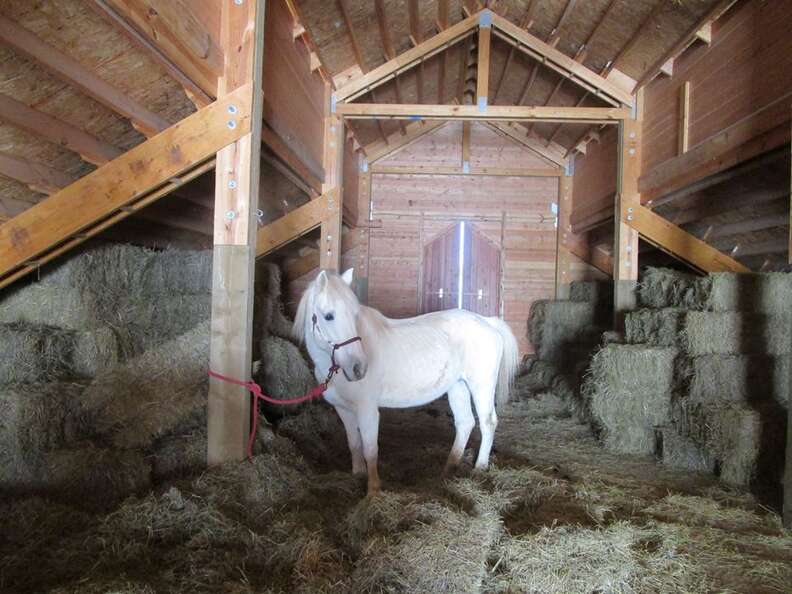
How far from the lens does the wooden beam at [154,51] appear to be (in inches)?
87.4

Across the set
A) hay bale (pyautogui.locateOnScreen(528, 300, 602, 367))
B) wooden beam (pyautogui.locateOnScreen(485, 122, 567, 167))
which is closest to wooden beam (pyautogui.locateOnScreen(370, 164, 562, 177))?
wooden beam (pyautogui.locateOnScreen(485, 122, 567, 167))

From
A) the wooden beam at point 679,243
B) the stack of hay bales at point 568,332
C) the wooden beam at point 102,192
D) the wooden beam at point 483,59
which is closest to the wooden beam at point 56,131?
the wooden beam at point 102,192

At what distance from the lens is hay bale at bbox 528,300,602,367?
23.8ft

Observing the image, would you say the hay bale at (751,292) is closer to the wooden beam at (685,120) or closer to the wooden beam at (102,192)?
the wooden beam at (685,120)

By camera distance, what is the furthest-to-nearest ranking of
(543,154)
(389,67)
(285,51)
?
(543,154) → (389,67) → (285,51)

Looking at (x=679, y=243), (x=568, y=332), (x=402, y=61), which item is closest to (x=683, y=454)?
(x=679, y=243)

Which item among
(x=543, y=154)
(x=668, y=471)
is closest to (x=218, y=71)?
(x=668, y=471)

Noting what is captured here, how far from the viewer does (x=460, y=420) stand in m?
3.87

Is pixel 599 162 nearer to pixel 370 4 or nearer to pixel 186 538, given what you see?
pixel 370 4

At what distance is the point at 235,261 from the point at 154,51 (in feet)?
3.81

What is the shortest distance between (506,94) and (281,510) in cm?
756

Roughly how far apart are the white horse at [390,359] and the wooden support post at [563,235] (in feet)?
16.3

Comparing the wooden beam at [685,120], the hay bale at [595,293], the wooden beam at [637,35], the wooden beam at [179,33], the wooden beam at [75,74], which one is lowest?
the hay bale at [595,293]

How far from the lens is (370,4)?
16.3ft
